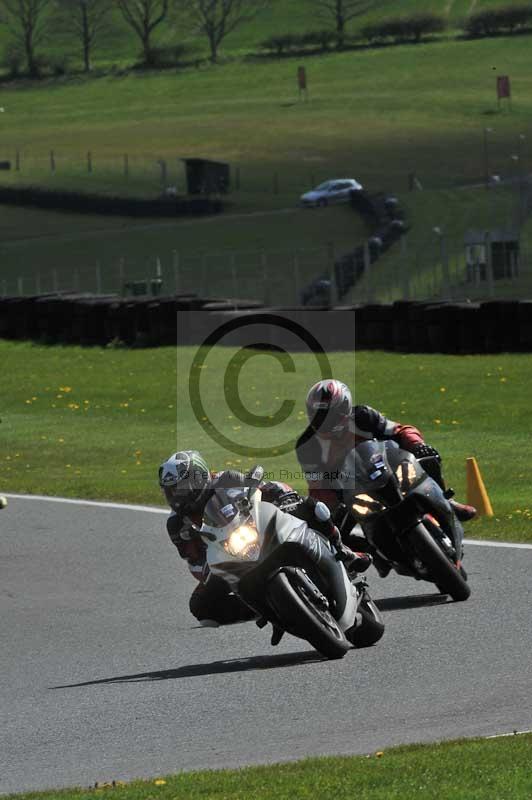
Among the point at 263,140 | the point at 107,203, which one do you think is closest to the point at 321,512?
the point at 107,203

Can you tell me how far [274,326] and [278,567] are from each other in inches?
685

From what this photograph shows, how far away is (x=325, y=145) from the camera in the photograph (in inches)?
3342

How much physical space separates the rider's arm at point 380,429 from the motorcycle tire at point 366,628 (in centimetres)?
133

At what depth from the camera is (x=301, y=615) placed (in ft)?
25.5

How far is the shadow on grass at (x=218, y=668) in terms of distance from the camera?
8.04m

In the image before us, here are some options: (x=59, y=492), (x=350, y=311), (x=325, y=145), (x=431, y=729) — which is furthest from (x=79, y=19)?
(x=431, y=729)

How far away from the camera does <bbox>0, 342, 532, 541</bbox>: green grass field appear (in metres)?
15.9

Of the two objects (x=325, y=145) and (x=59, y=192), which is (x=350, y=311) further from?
(x=325, y=145)

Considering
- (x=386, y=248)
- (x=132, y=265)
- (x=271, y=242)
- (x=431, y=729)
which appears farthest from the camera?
(x=271, y=242)

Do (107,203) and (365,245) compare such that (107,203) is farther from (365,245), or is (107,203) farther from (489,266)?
(489,266)

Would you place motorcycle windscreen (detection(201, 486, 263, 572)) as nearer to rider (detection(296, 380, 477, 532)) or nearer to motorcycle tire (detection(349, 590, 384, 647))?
motorcycle tire (detection(349, 590, 384, 647))

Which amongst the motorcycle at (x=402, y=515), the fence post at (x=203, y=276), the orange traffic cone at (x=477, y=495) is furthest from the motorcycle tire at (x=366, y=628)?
the fence post at (x=203, y=276)

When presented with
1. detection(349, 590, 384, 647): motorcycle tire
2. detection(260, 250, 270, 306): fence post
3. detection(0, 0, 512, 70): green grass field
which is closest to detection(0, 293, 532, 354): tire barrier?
detection(260, 250, 270, 306): fence post

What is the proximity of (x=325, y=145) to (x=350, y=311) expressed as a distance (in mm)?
61236
